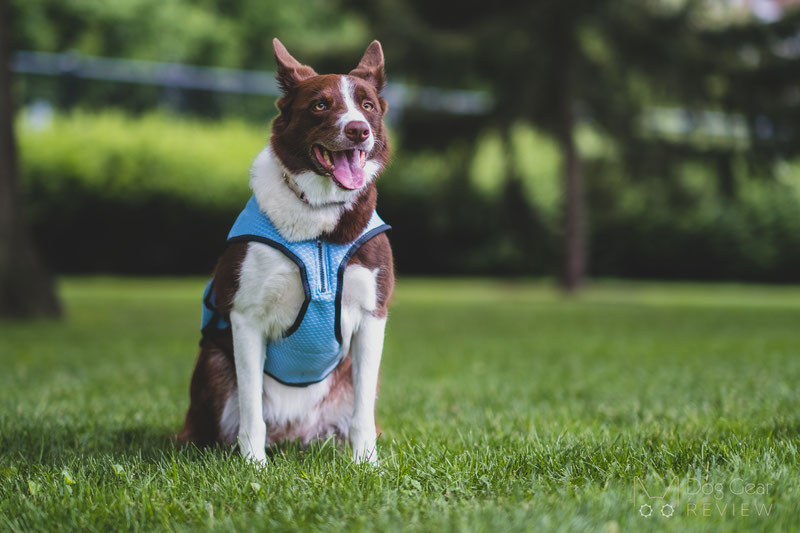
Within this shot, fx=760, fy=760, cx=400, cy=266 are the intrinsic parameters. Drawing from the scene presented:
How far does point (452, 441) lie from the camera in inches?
130

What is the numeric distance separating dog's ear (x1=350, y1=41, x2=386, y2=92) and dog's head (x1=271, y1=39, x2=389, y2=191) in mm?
62

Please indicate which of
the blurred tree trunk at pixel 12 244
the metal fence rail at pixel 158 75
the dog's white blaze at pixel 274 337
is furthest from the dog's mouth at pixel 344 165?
the metal fence rail at pixel 158 75

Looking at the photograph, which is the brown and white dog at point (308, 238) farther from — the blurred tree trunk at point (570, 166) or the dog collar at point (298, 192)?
the blurred tree trunk at point (570, 166)

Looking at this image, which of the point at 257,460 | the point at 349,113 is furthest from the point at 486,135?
the point at 257,460

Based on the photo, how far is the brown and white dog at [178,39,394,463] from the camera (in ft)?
9.16

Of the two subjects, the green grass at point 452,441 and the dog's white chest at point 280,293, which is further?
the dog's white chest at point 280,293

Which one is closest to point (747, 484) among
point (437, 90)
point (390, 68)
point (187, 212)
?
point (390, 68)

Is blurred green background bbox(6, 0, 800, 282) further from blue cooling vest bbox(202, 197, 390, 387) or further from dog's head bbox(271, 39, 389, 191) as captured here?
blue cooling vest bbox(202, 197, 390, 387)

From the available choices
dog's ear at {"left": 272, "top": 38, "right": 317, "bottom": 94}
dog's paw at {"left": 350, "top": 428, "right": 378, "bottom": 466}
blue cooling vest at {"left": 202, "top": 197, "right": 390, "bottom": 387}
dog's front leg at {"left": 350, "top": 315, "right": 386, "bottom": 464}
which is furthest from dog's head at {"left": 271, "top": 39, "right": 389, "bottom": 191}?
dog's paw at {"left": 350, "top": 428, "right": 378, "bottom": 466}

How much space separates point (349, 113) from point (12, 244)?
732 centimetres

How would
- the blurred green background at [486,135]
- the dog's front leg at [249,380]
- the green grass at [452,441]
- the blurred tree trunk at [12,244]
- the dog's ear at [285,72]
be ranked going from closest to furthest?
the green grass at [452,441]
the dog's front leg at [249,380]
the dog's ear at [285,72]
the blurred tree trunk at [12,244]
the blurred green background at [486,135]

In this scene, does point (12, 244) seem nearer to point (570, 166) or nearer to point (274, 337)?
point (274, 337)

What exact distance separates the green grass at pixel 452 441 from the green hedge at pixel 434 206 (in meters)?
7.47

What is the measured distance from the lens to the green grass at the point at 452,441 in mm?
2266
